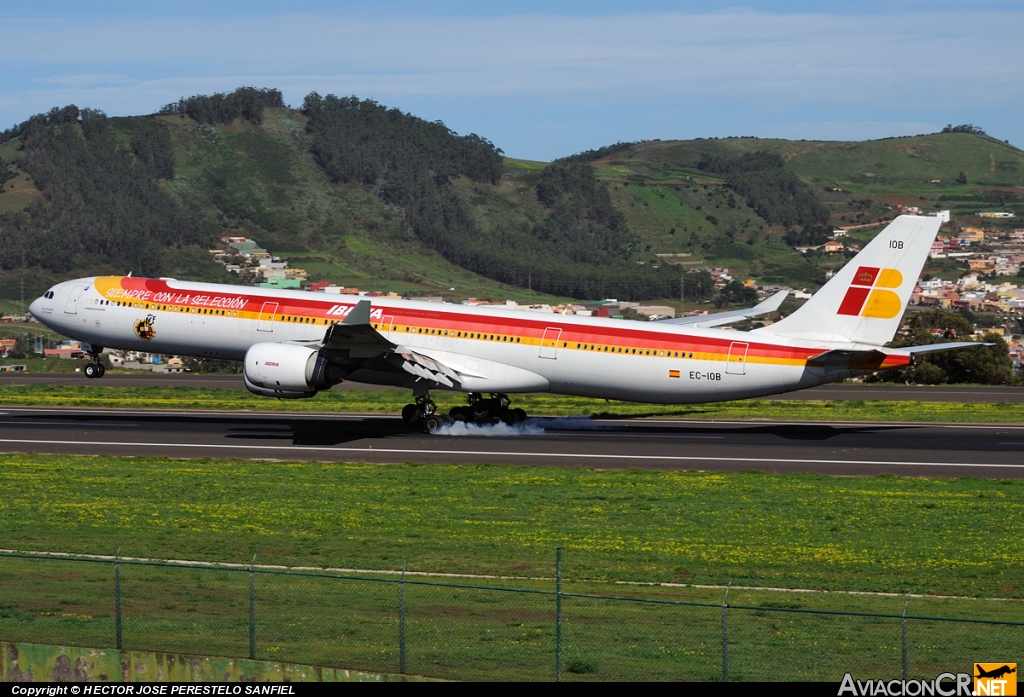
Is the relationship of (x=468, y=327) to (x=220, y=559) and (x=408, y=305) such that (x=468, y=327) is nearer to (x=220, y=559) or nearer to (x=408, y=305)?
(x=408, y=305)

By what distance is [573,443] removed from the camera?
44.0 m

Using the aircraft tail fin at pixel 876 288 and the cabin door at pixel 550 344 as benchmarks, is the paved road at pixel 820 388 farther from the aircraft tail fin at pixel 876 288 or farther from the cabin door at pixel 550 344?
the cabin door at pixel 550 344

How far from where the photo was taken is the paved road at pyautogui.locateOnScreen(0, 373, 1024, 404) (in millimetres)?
67375

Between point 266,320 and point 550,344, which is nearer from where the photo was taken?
point 550,344

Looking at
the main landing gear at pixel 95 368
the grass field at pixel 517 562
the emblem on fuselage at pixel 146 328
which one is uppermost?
the emblem on fuselage at pixel 146 328

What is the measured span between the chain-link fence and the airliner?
22.0 meters

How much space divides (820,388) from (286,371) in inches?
1710

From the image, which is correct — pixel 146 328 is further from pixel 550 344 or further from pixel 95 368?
pixel 550 344

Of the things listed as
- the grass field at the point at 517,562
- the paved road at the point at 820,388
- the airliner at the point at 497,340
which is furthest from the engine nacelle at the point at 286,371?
the paved road at the point at 820,388

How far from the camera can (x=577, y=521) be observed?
95.7 feet

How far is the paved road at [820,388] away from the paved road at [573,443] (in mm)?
17562

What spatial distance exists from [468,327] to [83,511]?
20.4 metres

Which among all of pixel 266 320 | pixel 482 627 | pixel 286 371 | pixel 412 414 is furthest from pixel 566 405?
pixel 482 627

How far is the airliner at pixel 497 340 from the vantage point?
42.4 metres
